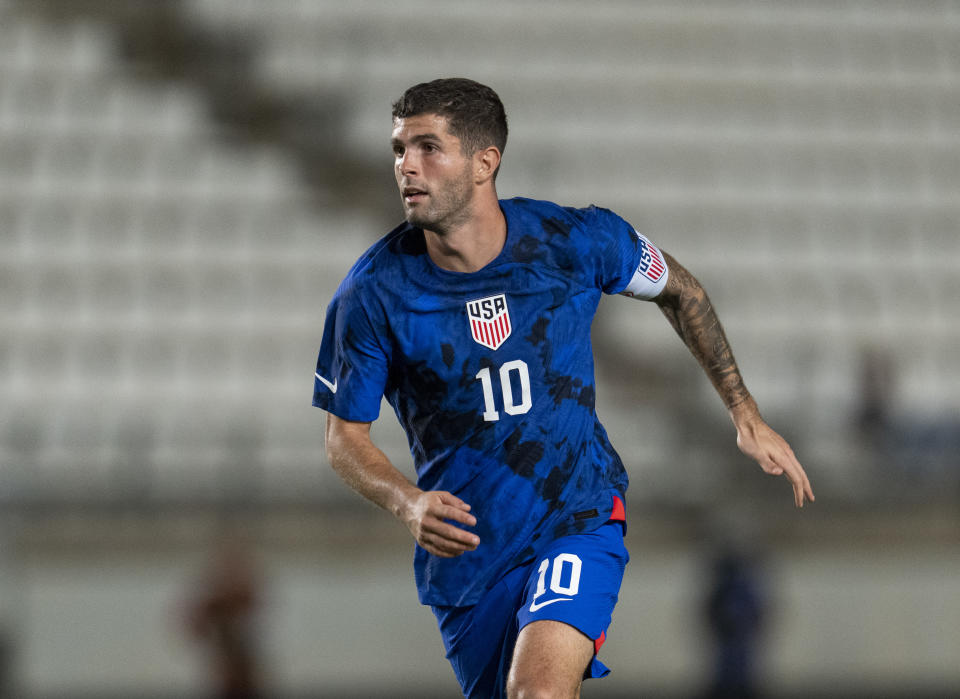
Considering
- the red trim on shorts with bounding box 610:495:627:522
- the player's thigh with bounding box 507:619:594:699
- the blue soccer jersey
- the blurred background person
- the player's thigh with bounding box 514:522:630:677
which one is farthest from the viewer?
the blurred background person

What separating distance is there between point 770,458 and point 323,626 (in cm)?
648

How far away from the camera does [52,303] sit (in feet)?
39.8

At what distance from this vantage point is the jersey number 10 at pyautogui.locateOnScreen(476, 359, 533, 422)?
119 inches

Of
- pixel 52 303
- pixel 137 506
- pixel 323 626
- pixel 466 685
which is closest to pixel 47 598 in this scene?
pixel 137 506

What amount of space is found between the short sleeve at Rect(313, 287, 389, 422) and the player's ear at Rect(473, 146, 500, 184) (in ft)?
1.40

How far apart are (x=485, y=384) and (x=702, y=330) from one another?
2.46 ft

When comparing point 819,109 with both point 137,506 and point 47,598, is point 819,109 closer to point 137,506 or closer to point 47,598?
point 137,506

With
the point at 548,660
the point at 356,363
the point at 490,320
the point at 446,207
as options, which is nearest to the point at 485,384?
the point at 490,320

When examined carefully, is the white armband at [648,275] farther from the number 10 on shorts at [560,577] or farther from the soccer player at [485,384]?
the number 10 on shorts at [560,577]

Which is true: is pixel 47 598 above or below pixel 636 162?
below

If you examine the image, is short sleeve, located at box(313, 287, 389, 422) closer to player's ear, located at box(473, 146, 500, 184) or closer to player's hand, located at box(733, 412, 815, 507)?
player's ear, located at box(473, 146, 500, 184)

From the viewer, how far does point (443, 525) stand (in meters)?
2.56

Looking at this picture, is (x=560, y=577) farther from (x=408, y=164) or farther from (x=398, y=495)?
(x=408, y=164)

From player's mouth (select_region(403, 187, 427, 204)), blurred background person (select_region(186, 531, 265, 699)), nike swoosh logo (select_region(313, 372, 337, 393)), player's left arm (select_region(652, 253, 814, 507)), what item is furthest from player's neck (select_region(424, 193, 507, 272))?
blurred background person (select_region(186, 531, 265, 699))
